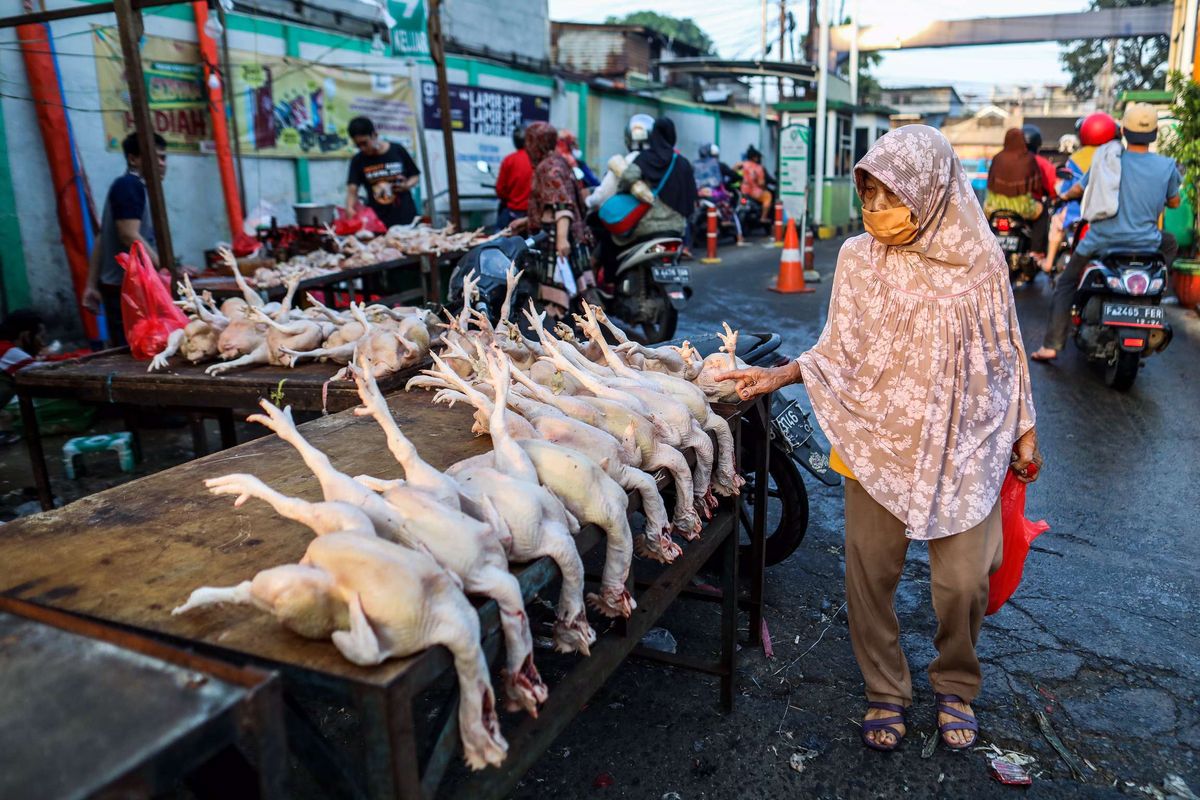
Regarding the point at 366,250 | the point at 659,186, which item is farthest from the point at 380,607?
the point at 659,186

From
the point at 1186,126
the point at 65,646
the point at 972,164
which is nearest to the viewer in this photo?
the point at 65,646

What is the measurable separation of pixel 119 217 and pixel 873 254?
5276 mm

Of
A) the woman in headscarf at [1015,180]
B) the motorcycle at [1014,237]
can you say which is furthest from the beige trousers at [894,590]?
the woman in headscarf at [1015,180]

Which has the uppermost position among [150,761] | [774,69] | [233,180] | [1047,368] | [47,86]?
[774,69]

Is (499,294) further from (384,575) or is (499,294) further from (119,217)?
(384,575)

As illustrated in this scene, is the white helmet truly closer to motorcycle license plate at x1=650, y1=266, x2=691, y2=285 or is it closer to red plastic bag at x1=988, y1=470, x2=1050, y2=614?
motorcycle license plate at x1=650, y1=266, x2=691, y2=285

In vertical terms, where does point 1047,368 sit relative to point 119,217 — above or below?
below

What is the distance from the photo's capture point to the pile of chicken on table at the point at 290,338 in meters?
3.64

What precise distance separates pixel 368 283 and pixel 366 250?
1.01 metres

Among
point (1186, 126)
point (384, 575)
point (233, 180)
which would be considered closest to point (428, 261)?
point (233, 180)

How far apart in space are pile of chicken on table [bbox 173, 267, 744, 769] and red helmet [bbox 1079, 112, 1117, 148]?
609 cm

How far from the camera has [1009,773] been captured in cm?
254

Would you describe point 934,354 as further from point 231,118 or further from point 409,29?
point 231,118

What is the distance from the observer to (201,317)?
3979mm
